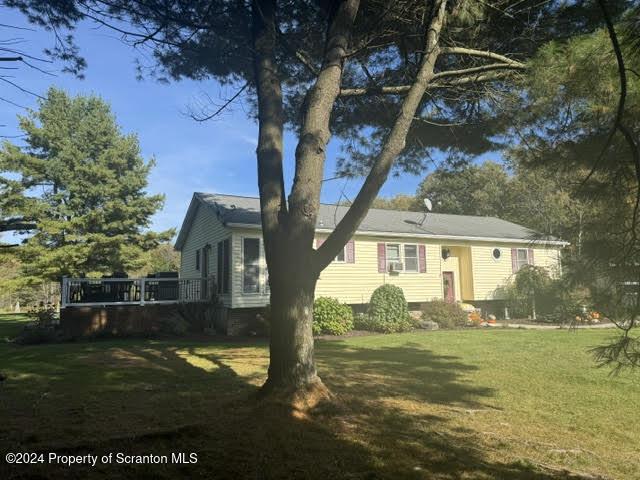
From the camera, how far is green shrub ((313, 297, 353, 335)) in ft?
46.1

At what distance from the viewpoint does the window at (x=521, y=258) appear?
21.5 metres

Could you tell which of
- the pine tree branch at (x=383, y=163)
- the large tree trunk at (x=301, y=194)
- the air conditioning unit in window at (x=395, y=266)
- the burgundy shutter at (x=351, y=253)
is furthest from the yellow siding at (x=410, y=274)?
the pine tree branch at (x=383, y=163)

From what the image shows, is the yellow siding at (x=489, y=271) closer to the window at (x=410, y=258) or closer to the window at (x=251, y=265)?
the window at (x=410, y=258)

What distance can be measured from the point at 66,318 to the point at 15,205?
14740mm

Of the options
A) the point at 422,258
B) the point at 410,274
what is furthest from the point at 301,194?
the point at 422,258

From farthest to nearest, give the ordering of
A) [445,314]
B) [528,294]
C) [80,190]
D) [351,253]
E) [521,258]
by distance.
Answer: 1. [80,190]
2. [521,258]
3. [528,294]
4. [351,253]
5. [445,314]

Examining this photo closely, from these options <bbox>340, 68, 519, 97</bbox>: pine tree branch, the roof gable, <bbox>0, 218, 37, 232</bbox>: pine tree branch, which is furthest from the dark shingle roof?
<bbox>0, 218, 37, 232</bbox>: pine tree branch

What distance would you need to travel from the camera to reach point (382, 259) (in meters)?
17.9

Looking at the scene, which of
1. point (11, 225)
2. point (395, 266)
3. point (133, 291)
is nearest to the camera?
point (11, 225)

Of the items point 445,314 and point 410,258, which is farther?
point 410,258

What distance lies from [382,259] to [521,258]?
26.9 ft

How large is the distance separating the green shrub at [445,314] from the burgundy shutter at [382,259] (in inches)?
90.0

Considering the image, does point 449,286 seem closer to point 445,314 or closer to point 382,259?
point 445,314

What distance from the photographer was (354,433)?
178 inches
